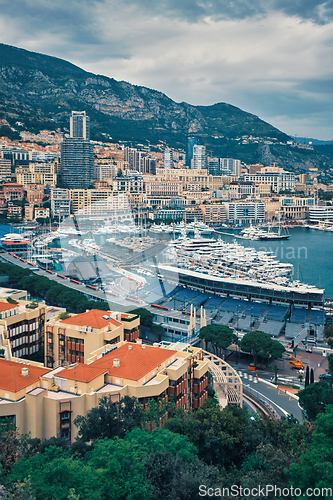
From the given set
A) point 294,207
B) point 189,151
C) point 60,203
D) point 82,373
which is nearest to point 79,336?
point 82,373

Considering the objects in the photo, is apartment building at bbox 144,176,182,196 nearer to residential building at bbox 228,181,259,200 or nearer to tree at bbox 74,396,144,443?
residential building at bbox 228,181,259,200

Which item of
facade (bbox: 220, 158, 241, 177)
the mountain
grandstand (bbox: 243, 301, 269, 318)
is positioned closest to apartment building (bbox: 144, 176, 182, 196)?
the mountain

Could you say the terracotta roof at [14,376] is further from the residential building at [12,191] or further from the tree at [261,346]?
the residential building at [12,191]

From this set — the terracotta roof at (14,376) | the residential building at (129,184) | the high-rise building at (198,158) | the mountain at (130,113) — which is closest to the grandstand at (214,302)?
the terracotta roof at (14,376)

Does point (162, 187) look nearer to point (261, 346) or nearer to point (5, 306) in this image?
point (261, 346)

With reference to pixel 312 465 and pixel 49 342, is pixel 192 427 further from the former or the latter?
pixel 49 342

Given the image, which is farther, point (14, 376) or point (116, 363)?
point (116, 363)

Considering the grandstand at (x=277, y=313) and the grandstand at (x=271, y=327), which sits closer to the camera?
the grandstand at (x=271, y=327)
